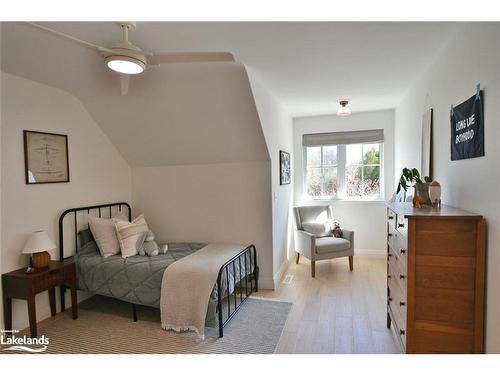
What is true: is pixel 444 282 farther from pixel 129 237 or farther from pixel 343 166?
pixel 343 166

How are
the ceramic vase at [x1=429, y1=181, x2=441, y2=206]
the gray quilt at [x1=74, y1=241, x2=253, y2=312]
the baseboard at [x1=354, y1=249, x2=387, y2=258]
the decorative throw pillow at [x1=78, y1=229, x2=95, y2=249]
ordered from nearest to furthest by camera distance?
1. the ceramic vase at [x1=429, y1=181, x2=441, y2=206]
2. the gray quilt at [x1=74, y1=241, x2=253, y2=312]
3. the decorative throw pillow at [x1=78, y1=229, x2=95, y2=249]
4. the baseboard at [x1=354, y1=249, x2=387, y2=258]

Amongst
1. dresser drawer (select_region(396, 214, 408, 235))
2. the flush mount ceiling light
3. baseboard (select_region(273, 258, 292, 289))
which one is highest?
the flush mount ceiling light

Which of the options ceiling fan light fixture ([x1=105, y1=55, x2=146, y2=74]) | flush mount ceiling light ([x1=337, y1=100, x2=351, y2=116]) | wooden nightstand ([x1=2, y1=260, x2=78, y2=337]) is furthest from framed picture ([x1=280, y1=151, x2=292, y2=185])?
wooden nightstand ([x1=2, y1=260, x2=78, y2=337])

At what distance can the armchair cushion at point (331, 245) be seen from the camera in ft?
12.7

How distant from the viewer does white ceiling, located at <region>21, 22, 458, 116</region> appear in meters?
1.96

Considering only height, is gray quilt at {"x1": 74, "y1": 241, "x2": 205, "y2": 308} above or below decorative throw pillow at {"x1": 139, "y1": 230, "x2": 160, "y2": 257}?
below

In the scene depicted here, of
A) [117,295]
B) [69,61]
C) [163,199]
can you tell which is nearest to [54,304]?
[117,295]

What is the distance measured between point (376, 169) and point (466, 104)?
2.95 metres

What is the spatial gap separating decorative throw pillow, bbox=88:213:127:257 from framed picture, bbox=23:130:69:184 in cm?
55

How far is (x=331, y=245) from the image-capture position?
3900 mm

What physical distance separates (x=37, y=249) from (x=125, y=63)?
178 cm

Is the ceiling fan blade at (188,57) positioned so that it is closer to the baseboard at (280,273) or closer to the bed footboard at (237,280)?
the bed footboard at (237,280)

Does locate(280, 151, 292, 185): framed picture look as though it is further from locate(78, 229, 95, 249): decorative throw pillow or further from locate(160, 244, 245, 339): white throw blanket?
locate(78, 229, 95, 249): decorative throw pillow

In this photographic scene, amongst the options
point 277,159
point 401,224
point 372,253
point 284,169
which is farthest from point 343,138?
point 401,224
